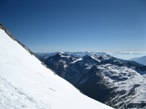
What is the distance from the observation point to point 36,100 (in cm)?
1795

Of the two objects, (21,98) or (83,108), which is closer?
(21,98)

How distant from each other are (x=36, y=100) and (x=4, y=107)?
14.9ft

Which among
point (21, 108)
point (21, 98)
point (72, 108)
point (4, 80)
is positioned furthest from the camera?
point (72, 108)

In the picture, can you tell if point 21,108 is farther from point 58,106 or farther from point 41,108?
point 58,106

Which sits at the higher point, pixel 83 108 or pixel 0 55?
pixel 0 55

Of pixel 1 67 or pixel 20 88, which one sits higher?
pixel 1 67

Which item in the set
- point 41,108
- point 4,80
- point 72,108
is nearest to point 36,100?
point 41,108

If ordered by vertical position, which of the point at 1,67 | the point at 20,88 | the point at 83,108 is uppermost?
the point at 1,67

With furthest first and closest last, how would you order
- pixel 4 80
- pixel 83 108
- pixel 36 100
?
pixel 83 108 → pixel 4 80 → pixel 36 100

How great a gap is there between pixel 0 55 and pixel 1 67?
6072 mm

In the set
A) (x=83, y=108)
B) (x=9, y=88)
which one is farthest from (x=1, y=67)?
(x=83, y=108)

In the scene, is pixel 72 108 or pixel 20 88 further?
pixel 72 108

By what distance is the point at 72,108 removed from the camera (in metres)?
22.0

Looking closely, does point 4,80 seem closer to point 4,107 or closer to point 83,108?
point 4,107
